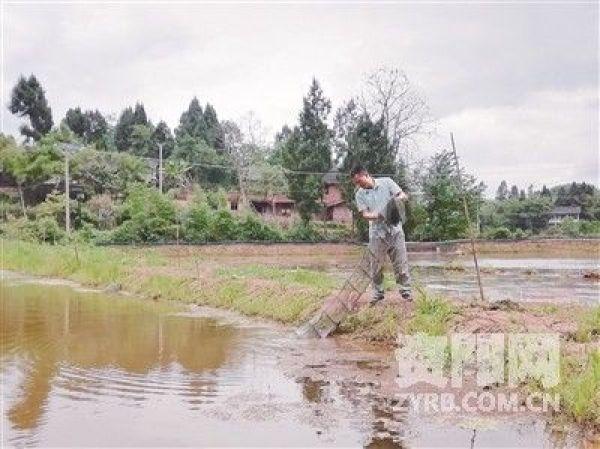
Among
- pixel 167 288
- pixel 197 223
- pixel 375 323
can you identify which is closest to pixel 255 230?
pixel 197 223

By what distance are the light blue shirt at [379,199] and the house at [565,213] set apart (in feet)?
187

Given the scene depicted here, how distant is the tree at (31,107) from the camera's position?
166 feet

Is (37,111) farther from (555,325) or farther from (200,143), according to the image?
(555,325)

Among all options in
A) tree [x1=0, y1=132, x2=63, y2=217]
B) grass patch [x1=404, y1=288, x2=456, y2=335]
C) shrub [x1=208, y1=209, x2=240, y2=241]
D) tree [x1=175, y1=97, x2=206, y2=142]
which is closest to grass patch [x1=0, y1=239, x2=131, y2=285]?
grass patch [x1=404, y1=288, x2=456, y2=335]

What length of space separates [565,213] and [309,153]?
3207 cm

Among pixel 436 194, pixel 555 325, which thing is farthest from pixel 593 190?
pixel 555 325

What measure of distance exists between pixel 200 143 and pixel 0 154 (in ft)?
61.9

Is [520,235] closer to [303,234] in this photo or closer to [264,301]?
[303,234]

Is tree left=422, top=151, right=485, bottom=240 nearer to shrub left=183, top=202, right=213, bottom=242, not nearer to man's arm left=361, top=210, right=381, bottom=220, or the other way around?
shrub left=183, top=202, right=213, bottom=242

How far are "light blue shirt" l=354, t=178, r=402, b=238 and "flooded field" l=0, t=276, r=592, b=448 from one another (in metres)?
1.51

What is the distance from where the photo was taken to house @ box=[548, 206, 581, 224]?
62862 millimetres

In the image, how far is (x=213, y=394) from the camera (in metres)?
6.63

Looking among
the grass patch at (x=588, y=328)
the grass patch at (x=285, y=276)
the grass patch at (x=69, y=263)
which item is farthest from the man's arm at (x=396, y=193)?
the grass patch at (x=69, y=263)

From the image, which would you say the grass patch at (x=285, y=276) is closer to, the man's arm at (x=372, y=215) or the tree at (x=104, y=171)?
the man's arm at (x=372, y=215)
